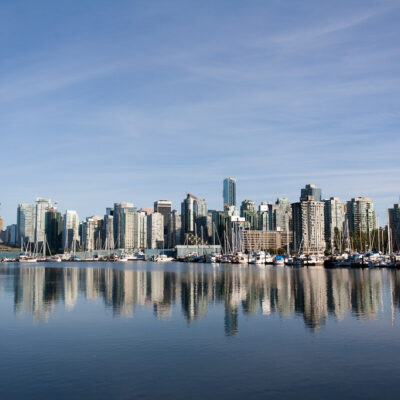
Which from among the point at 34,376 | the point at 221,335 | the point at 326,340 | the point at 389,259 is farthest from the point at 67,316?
the point at 389,259

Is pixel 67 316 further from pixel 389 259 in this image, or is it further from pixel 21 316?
pixel 389 259

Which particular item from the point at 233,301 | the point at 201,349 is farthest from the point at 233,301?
the point at 201,349

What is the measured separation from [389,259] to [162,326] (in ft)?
422

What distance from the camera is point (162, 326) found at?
4575 cm

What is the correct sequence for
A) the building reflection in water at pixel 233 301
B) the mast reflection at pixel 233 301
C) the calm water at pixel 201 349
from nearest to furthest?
the calm water at pixel 201 349
the mast reflection at pixel 233 301
the building reflection in water at pixel 233 301

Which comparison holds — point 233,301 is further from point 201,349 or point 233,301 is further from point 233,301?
point 201,349

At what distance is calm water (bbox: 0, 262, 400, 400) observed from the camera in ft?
89.3

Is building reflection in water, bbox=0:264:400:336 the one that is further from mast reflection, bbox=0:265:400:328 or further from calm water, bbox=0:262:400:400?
calm water, bbox=0:262:400:400

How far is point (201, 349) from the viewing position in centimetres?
3622

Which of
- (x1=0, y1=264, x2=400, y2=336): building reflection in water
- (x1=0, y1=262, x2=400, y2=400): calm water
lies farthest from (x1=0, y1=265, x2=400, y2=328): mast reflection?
(x1=0, y1=262, x2=400, y2=400): calm water

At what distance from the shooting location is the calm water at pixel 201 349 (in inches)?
1072

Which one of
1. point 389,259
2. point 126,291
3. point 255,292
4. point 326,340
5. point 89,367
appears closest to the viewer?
point 89,367

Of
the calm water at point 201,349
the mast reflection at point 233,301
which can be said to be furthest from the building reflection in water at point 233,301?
the calm water at point 201,349

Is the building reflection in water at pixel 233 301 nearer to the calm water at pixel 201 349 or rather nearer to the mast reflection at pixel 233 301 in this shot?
the mast reflection at pixel 233 301
